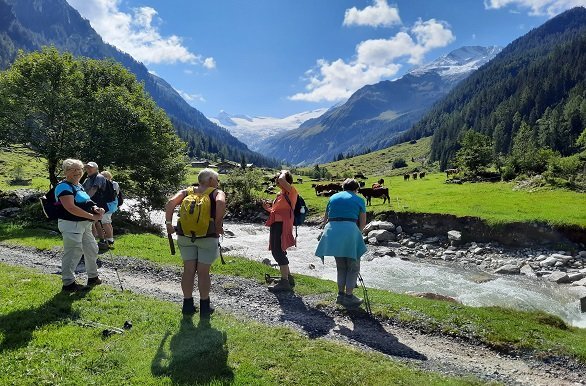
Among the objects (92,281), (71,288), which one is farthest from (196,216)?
(92,281)

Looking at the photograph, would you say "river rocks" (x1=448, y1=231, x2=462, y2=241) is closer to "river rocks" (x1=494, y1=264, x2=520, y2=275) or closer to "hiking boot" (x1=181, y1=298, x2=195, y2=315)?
"river rocks" (x1=494, y1=264, x2=520, y2=275)

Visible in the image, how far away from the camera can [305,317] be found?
10.5m

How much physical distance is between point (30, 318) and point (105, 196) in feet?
26.2

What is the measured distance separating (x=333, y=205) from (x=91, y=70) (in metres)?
28.8

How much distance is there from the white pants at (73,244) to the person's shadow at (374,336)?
695 cm

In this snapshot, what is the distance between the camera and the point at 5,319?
804 centimetres

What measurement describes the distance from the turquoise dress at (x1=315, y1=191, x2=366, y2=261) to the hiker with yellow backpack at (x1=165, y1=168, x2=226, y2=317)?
10.2 feet

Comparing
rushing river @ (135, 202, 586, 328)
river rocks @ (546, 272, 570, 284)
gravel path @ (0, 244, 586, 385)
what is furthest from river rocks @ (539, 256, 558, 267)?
gravel path @ (0, 244, 586, 385)

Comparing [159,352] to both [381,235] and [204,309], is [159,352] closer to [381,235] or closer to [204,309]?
[204,309]

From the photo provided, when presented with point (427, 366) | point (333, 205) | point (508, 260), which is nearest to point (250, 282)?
point (333, 205)

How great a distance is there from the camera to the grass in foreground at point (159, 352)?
256 inches

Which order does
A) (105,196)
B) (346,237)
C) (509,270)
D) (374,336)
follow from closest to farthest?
(374,336) < (346,237) < (105,196) < (509,270)

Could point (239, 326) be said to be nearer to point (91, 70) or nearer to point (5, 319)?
point (5, 319)

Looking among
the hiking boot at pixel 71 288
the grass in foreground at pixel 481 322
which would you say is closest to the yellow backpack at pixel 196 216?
the hiking boot at pixel 71 288
